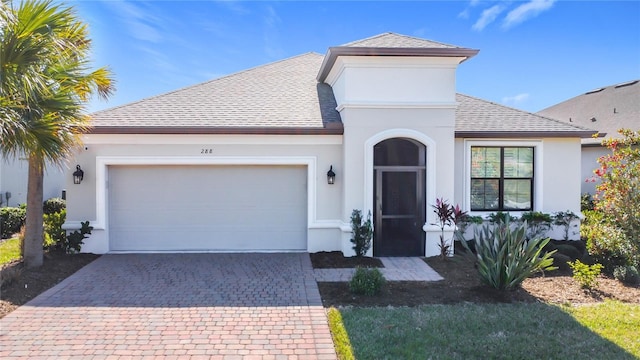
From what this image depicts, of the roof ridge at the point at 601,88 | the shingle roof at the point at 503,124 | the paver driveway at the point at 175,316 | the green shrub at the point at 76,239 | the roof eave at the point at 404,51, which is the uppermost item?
the roof ridge at the point at 601,88

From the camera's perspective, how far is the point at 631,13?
1152 cm

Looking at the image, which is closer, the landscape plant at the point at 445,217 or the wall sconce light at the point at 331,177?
the landscape plant at the point at 445,217

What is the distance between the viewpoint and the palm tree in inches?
268

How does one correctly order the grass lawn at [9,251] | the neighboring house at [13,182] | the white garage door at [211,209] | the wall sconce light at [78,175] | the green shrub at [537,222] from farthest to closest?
1. the neighboring house at [13,182]
2. the green shrub at [537,222]
3. the white garage door at [211,209]
4. the wall sconce light at [78,175]
5. the grass lawn at [9,251]

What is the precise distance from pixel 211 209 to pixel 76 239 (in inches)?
128

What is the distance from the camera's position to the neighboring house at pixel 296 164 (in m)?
9.93

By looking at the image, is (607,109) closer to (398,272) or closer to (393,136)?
(393,136)

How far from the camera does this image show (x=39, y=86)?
24.5 feet

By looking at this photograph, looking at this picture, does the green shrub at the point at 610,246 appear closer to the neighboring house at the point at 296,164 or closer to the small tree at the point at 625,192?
the small tree at the point at 625,192

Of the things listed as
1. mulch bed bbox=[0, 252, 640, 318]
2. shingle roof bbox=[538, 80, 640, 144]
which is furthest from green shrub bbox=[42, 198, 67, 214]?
shingle roof bbox=[538, 80, 640, 144]

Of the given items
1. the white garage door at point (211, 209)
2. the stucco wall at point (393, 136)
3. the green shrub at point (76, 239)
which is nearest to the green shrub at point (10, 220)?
the green shrub at point (76, 239)

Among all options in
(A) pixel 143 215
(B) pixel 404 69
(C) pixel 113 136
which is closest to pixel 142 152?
(C) pixel 113 136

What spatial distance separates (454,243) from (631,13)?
27.3 feet

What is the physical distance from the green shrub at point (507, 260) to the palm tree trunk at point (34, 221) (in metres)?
9.00
